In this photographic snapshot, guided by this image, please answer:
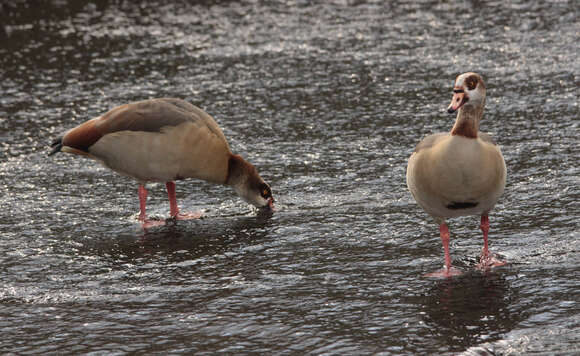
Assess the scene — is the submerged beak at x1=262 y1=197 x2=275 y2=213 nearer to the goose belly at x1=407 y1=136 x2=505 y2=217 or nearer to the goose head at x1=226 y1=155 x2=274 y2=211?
the goose head at x1=226 y1=155 x2=274 y2=211

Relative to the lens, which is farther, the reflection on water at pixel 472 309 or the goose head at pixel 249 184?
the goose head at pixel 249 184

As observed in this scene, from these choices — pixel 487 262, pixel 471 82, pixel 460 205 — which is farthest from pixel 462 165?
pixel 487 262

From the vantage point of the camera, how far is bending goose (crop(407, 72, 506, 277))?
5.95m

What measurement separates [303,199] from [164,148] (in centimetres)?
150

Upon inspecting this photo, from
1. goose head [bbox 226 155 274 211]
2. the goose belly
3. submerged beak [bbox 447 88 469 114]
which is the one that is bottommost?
goose head [bbox 226 155 274 211]

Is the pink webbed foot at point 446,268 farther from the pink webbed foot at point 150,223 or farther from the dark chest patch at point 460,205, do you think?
the pink webbed foot at point 150,223

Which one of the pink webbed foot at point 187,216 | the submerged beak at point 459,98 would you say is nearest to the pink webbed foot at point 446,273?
the submerged beak at point 459,98

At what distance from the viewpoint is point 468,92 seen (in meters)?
6.09

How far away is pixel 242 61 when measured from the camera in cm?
1405

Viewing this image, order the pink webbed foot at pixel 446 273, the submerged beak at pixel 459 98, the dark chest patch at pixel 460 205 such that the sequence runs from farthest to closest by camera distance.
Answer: the pink webbed foot at pixel 446 273 < the dark chest patch at pixel 460 205 < the submerged beak at pixel 459 98

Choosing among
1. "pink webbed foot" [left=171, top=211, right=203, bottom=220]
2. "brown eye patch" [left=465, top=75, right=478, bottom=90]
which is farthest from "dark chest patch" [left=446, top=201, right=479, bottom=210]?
"pink webbed foot" [left=171, top=211, right=203, bottom=220]

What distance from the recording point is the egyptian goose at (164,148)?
8.15 meters

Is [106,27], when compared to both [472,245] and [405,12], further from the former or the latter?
[472,245]

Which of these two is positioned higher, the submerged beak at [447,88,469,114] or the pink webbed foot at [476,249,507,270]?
the submerged beak at [447,88,469,114]
